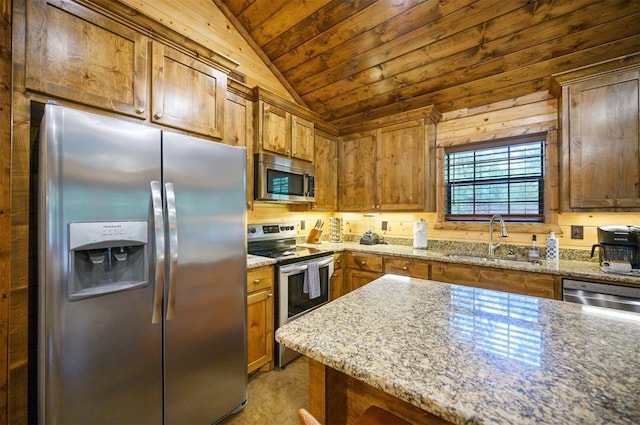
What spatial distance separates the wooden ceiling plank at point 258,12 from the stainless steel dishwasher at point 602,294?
3313 millimetres

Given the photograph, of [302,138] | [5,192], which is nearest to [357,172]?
[302,138]

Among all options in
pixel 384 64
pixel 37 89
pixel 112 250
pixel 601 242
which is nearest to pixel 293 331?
pixel 112 250

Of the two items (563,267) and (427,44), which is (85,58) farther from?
(563,267)

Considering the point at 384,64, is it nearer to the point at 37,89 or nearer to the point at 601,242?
the point at 601,242

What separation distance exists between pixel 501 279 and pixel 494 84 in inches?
74.0

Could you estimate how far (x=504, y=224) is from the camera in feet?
8.81

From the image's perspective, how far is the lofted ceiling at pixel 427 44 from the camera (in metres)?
2.04

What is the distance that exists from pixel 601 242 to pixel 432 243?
139 centimetres

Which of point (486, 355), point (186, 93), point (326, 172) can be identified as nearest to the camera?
point (486, 355)

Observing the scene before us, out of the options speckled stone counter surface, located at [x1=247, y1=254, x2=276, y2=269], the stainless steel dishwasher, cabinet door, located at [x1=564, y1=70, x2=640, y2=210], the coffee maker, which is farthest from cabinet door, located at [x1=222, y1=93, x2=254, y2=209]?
the coffee maker

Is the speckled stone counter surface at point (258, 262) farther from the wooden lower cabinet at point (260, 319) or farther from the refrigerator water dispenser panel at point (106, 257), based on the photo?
the refrigerator water dispenser panel at point (106, 257)

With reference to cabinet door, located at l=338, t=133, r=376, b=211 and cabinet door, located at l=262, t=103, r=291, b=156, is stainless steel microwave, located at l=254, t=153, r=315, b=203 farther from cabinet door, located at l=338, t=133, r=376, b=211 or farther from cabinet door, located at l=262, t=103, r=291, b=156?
cabinet door, located at l=338, t=133, r=376, b=211

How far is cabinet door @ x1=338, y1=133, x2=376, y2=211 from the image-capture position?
3.38 meters

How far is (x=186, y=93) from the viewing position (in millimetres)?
1815
